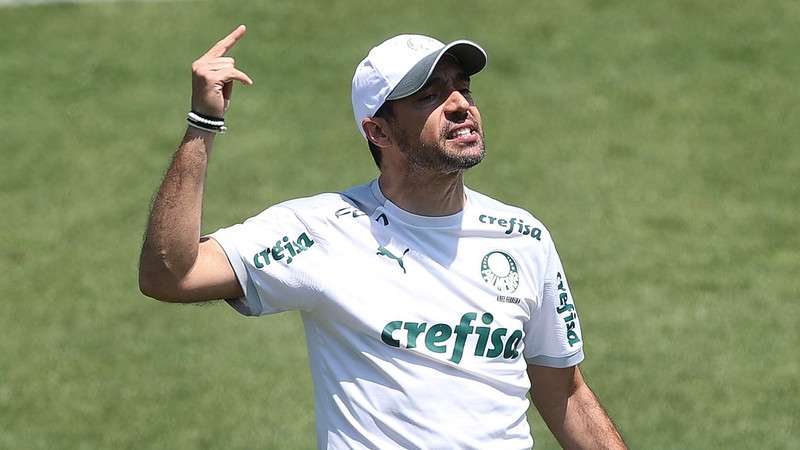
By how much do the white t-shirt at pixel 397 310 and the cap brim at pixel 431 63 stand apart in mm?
384

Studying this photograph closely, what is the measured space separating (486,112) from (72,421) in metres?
4.64

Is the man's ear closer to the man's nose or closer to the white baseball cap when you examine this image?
the white baseball cap

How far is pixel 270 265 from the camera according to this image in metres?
4.74

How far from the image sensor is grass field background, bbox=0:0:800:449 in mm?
9375

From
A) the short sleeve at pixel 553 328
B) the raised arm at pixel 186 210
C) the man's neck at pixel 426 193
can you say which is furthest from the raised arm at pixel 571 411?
the raised arm at pixel 186 210

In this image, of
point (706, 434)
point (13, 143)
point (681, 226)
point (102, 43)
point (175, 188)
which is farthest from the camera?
point (102, 43)

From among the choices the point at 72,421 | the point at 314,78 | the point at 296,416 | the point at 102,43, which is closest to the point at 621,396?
the point at 296,416

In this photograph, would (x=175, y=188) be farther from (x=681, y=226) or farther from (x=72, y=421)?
(x=681, y=226)

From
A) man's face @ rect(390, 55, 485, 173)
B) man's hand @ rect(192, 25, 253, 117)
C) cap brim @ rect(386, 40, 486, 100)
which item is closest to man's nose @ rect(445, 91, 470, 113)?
man's face @ rect(390, 55, 485, 173)

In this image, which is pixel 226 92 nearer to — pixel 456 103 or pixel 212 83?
pixel 212 83

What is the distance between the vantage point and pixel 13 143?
1206 centimetres

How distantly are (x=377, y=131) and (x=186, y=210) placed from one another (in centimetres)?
87

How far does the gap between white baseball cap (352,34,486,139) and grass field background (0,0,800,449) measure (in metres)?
4.37

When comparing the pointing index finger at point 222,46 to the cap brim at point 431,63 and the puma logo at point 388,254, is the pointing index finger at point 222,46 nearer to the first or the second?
the cap brim at point 431,63
